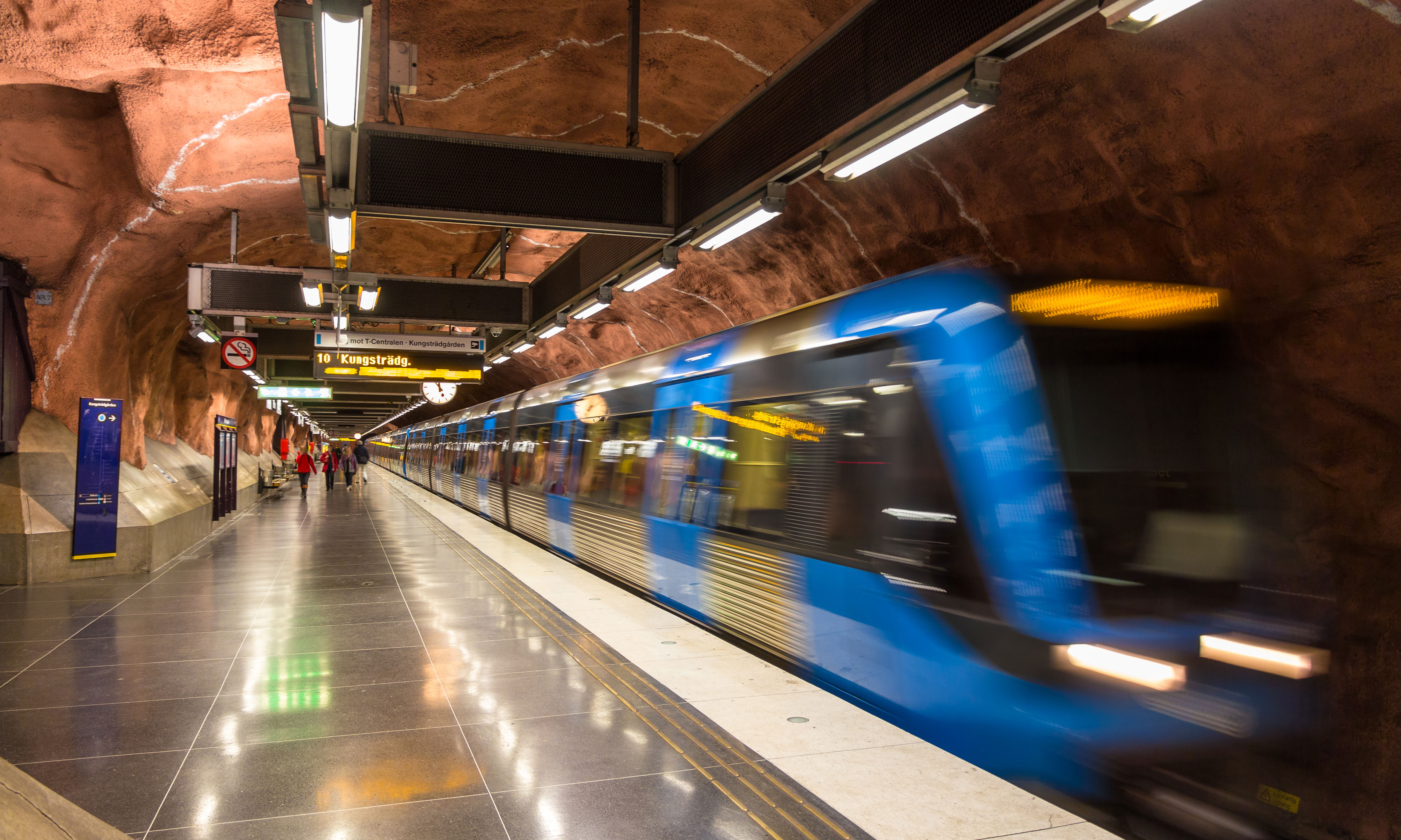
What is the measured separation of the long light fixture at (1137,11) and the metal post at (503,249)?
880 centimetres

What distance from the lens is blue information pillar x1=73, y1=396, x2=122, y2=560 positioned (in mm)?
9383

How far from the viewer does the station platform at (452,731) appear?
340 cm

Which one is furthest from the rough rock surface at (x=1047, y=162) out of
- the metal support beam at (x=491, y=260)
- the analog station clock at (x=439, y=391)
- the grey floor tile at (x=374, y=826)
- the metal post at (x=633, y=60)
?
the analog station clock at (x=439, y=391)

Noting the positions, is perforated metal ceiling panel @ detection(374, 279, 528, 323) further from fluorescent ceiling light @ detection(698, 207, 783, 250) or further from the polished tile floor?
fluorescent ceiling light @ detection(698, 207, 783, 250)

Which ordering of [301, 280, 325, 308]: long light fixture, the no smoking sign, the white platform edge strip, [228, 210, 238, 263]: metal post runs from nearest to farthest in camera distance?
the white platform edge strip
[301, 280, 325, 308]: long light fixture
[228, 210, 238, 263]: metal post
the no smoking sign

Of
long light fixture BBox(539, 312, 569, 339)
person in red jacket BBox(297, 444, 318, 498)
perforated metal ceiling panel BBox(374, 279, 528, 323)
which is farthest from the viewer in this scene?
person in red jacket BBox(297, 444, 318, 498)

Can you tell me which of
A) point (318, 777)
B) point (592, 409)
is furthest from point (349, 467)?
point (318, 777)

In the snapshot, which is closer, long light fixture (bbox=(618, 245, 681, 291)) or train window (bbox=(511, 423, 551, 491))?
long light fixture (bbox=(618, 245, 681, 291))

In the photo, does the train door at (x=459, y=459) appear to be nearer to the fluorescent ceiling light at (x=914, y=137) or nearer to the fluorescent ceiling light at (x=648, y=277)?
the fluorescent ceiling light at (x=648, y=277)

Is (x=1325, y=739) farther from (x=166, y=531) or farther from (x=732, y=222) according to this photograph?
(x=166, y=531)

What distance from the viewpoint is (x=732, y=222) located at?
231 inches

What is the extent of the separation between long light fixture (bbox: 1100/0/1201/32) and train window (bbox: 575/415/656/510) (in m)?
5.90

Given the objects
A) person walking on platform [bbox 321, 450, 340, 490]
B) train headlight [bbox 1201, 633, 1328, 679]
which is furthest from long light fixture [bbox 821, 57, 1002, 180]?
person walking on platform [bbox 321, 450, 340, 490]

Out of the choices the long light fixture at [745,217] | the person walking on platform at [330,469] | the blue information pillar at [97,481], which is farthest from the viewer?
the person walking on platform at [330,469]
